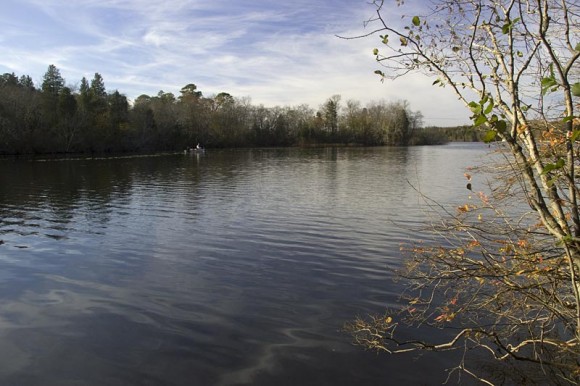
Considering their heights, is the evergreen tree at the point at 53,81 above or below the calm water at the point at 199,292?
above

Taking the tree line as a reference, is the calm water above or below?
below

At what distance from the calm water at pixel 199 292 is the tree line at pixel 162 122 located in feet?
202

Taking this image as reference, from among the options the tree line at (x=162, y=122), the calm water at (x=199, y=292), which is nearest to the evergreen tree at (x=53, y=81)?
the tree line at (x=162, y=122)

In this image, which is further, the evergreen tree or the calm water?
the evergreen tree

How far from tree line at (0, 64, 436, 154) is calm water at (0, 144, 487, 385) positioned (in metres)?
61.5

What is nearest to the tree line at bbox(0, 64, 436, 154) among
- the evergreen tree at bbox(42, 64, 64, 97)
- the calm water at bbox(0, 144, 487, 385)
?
the evergreen tree at bbox(42, 64, 64, 97)

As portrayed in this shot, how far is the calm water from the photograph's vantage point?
22.6 ft

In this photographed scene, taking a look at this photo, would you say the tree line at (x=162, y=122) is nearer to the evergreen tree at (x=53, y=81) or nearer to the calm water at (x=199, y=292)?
the evergreen tree at (x=53, y=81)

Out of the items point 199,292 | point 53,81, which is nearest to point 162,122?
point 53,81

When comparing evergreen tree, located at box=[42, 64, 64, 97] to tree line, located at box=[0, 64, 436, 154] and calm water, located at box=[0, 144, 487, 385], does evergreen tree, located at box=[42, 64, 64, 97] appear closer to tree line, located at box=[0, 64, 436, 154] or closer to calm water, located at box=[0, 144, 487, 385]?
tree line, located at box=[0, 64, 436, 154]

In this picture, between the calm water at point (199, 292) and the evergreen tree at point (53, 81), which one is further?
the evergreen tree at point (53, 81)

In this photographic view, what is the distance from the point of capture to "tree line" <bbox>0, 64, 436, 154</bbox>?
7412 cm

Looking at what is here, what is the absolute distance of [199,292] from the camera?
33.1ft

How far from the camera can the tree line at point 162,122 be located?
243ft
